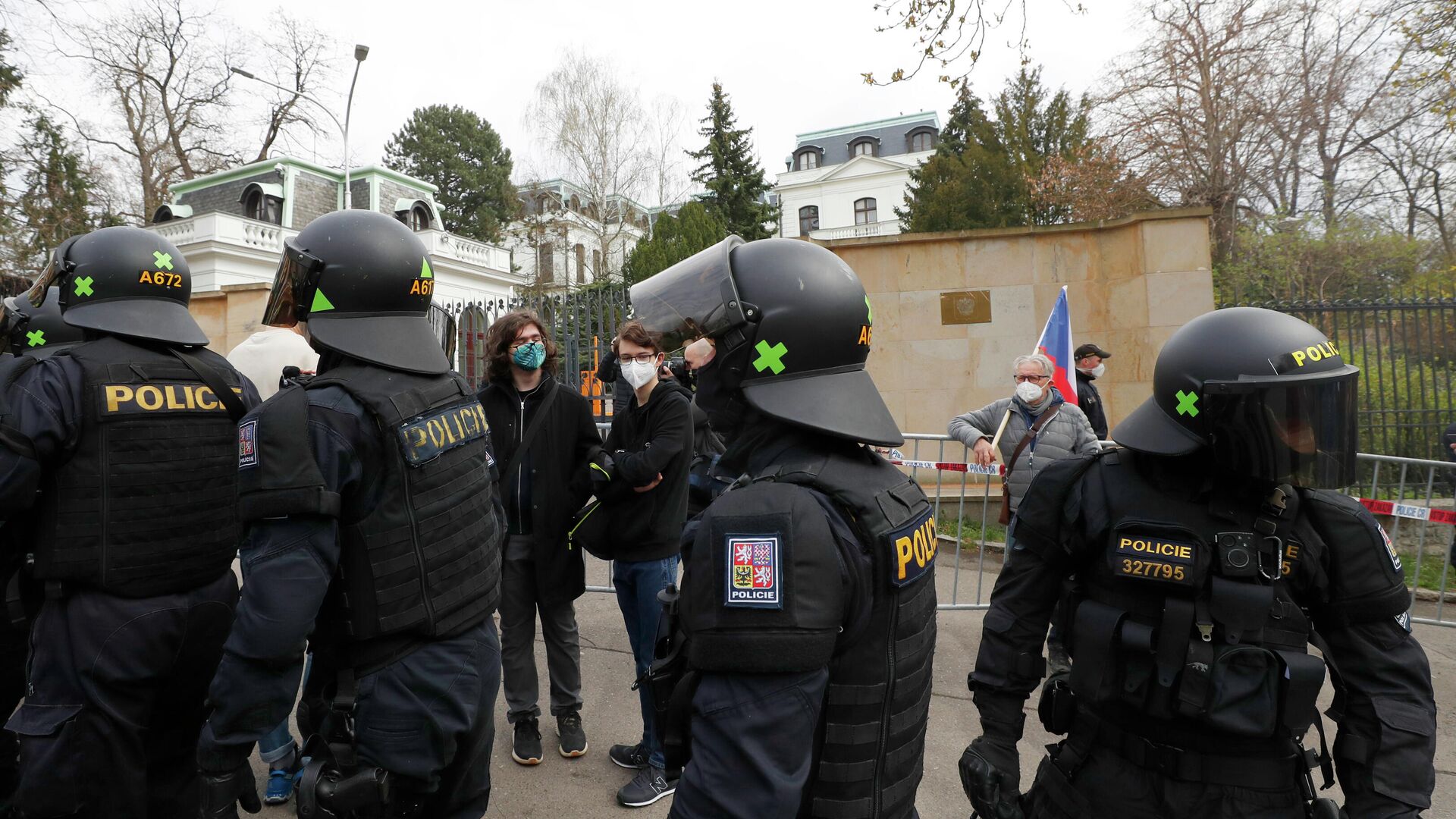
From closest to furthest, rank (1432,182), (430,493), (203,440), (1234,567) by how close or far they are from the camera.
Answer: (1234,567), (430,493), (203,440), (1432,182)

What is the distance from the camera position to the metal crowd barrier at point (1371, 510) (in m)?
5.78

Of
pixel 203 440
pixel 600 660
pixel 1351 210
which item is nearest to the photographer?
pixel 203 440

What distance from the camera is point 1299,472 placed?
1.81m

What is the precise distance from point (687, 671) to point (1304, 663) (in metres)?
1.40

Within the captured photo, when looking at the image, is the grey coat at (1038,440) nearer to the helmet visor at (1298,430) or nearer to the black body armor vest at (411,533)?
the helmet visor at (1298,430)

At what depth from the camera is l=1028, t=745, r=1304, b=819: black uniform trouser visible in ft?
6.14

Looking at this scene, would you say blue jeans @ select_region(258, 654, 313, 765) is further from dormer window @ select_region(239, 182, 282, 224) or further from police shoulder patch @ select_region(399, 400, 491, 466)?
dormer window @ select_region(239, 182, 282, 224)

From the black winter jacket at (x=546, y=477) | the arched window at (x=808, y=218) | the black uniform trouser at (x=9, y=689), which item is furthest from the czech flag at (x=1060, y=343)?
the arched window at (x=808, y=218)

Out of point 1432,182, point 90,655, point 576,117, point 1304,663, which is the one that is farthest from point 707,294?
point 576,117

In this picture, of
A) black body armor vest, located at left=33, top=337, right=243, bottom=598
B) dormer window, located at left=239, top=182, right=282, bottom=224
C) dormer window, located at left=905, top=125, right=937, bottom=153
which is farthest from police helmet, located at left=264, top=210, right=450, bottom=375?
dormer window, located at left=905, top=125, right=937, bottom=153

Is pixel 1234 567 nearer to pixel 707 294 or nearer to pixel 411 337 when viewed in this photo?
pixel 707 294

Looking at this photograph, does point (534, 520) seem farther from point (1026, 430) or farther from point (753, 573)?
point (1026, 430)

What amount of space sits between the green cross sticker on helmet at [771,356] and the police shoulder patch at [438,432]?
103cm

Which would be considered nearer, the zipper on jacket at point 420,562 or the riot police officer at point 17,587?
the zipper on jacket at point 420,562
